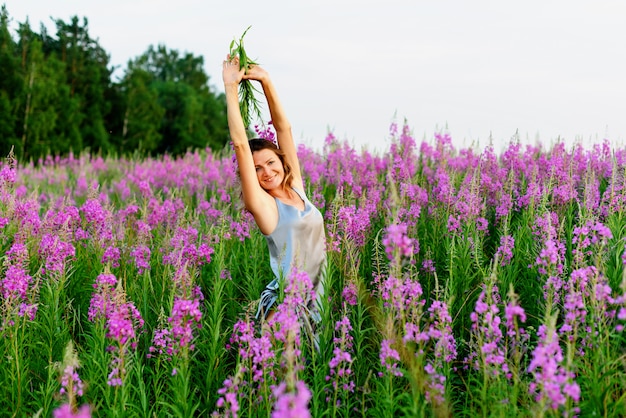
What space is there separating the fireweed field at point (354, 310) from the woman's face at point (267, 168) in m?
0.58

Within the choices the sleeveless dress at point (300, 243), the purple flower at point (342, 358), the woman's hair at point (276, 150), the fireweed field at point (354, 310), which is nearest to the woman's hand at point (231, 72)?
the woman's hair at point (276, 150)

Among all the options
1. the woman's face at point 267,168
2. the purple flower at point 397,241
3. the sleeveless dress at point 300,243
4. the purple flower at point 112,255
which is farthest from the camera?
the purple flower at point 112,255

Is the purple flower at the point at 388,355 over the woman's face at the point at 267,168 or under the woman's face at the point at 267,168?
under

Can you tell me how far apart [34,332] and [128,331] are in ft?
5.98

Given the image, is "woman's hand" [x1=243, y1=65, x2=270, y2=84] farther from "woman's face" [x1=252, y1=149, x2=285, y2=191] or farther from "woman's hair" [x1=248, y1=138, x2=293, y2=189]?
"woman's face" [x1=252, y1=149, x2=285, y2=191]

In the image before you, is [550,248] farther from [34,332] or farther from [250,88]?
[34,332]

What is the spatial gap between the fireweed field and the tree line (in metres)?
13.6

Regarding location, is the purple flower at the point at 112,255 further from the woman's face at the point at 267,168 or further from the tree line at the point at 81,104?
the tree line at the point at 81,104

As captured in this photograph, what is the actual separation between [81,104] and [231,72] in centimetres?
3284

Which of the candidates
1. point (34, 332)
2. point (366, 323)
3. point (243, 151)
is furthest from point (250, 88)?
point (34, 332)

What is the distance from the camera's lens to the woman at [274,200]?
4.53m

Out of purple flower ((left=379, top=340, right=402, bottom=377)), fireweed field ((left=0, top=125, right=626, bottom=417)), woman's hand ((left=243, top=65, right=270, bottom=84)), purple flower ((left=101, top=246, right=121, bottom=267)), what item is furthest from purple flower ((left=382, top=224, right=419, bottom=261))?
purple flower ((left=101, top=246, right=121, bottom=267))

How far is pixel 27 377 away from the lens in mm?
4680

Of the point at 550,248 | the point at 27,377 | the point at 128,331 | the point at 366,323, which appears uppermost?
the point at 550,248
